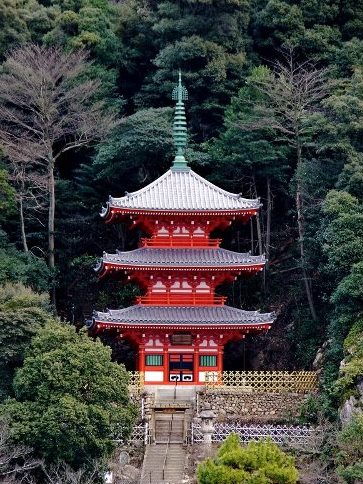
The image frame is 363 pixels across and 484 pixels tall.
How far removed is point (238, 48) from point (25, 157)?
1151 cm

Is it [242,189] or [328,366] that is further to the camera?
[242,189]

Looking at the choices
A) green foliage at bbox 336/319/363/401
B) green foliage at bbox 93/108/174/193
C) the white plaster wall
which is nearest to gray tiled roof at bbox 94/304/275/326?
the white plaster wall

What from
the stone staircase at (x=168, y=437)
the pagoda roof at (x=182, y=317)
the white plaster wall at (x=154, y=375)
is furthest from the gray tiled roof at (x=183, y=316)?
the stone staircase at (x=168, y=437)

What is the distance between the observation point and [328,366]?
35969 mm

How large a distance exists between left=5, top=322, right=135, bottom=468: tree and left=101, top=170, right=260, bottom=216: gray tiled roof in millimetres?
7056

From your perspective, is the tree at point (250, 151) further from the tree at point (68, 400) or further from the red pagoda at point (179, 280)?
the tree at point (68, 400)

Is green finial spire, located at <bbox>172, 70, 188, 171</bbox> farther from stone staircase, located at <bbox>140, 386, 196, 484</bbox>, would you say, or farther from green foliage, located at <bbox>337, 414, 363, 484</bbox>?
green foliage, located at <bbox>337, 414, 363, 484</bbox>

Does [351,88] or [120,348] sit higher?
[351,88]

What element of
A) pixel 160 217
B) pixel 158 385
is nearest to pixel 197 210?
pixel 160 217

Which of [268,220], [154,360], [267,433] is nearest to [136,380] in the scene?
[154,360]

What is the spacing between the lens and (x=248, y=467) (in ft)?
92.4

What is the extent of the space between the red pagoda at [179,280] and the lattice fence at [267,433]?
358 centimetres

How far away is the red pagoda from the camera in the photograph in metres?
37.8

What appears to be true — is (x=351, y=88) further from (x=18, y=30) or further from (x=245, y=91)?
(x=18, y=30)
